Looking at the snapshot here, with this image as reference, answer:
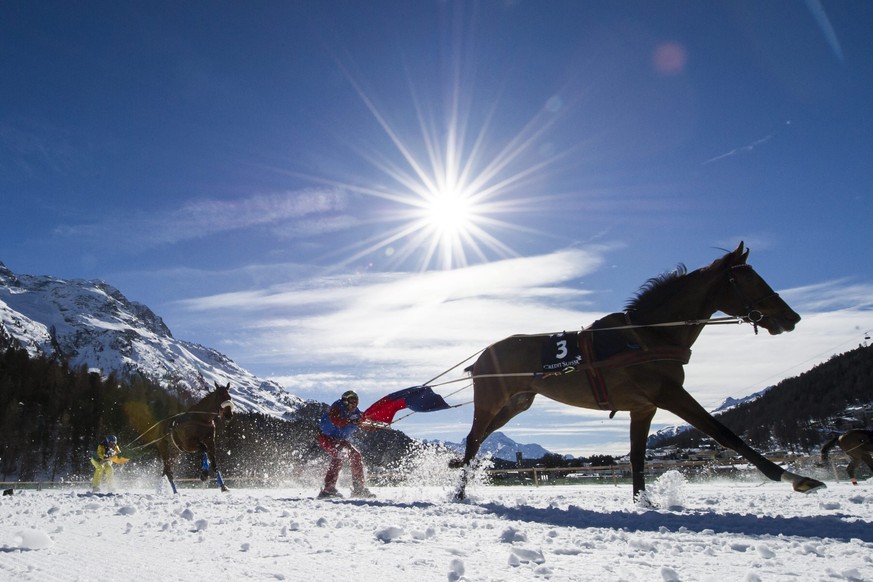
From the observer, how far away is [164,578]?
8.89 ft

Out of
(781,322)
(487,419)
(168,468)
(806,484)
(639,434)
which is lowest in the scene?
(168,468)

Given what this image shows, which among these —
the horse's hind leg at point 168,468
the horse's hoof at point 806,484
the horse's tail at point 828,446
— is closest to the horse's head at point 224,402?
the horse's hind leg at point 168,468

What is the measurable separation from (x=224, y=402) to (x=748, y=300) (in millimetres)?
12498

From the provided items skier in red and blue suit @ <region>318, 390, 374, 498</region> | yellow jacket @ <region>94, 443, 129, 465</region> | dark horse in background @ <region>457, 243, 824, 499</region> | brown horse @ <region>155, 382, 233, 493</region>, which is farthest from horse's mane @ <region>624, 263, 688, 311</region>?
yellow jacket @ <region>94, 443, 129, 465</region>

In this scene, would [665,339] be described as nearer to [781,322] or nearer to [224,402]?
[781,322]

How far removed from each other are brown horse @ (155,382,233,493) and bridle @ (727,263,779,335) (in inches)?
471

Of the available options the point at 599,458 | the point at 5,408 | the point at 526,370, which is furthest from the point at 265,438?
the point at 526,370

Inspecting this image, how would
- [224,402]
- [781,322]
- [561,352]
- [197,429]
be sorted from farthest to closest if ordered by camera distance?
[224,402] < [197,429] < [561,352] < [781,322]

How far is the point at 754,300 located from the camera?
23.1ft

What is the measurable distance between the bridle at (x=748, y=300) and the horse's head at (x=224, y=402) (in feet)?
39.2

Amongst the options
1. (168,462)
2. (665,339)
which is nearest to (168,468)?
(168,462)

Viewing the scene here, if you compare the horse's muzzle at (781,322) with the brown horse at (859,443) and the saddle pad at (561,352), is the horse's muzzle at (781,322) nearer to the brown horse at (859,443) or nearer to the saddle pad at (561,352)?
the saddle pad at (561,352)

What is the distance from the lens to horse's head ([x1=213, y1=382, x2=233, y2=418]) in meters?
14.2

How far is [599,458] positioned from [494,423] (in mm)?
29692
